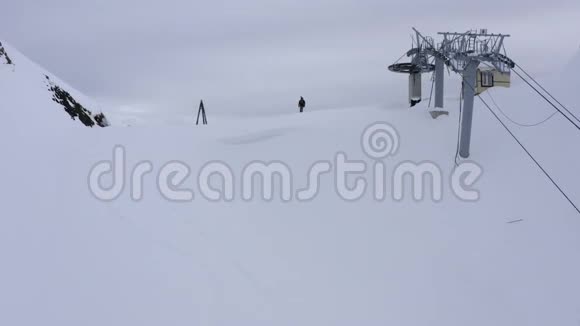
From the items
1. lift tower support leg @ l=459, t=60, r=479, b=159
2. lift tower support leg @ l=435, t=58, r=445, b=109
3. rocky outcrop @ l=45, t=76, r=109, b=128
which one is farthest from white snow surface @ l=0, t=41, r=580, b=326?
rocky outcrop @ l=45, t=76, r=109, b=128

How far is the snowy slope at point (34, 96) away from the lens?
16.1m

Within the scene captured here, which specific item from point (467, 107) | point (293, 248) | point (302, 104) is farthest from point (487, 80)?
point (293, 248)

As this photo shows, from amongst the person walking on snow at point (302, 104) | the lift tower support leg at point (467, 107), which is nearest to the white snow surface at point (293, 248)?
the lift tower support leg at point (467, 107)

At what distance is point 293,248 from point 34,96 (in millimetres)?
13900

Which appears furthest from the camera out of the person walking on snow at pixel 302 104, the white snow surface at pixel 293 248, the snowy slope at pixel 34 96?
the person walking on snow at pixel 302 104

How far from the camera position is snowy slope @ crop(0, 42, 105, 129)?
16.1 metres

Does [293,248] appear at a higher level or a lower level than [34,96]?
lower

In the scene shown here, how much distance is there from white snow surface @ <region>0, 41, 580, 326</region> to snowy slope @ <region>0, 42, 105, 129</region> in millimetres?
2080

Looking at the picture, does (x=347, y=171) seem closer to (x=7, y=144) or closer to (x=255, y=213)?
(x=255, y=213)

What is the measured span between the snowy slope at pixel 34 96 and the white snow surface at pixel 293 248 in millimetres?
2080

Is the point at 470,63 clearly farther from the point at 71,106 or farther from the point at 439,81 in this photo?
the point at 71,106

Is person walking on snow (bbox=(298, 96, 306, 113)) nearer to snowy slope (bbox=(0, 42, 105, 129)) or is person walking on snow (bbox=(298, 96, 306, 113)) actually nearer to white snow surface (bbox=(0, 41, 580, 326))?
snowy slope (bbox=(0, 42, 105, 129))

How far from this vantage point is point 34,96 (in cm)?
1803

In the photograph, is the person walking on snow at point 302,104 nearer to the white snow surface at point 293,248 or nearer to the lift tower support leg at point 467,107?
the white snow surface at point 293,248
